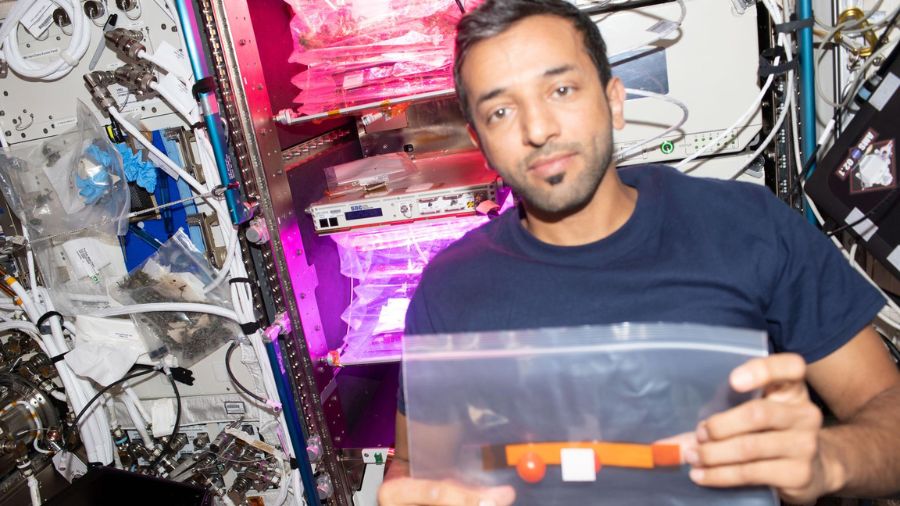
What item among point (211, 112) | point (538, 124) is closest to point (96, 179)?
point (211, 112)

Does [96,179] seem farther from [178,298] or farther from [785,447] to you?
[785,447]

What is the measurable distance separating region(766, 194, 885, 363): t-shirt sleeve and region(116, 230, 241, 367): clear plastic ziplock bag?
173 centimetres

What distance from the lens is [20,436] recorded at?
2311 millimetres

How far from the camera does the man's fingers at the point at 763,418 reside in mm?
819

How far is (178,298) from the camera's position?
2.16 m

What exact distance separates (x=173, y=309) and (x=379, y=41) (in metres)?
1.20

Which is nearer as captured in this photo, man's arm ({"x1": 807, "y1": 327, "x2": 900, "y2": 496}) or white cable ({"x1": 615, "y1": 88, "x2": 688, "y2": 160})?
man's arm ({"x1": 807, "y1": 327, "x2": 900, "y2": 496})

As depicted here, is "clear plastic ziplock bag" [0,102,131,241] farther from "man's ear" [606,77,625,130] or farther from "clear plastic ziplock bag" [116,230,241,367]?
"man's ear" [606,77,625,130]

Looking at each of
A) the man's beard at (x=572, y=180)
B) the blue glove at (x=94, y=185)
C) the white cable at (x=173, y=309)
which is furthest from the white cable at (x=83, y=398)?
the man's beard at (x=572, y=180)

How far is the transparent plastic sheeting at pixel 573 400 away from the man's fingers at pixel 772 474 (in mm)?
83

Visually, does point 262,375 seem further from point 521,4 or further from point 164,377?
point 521,4

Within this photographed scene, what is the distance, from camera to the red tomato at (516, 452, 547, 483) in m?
0.97

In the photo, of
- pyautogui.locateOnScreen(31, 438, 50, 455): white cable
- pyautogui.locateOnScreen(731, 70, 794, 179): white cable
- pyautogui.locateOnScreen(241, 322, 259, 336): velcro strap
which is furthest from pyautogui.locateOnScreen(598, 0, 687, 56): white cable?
pyautogui.locateOnScreen(31, 438, 50, 455): white cable

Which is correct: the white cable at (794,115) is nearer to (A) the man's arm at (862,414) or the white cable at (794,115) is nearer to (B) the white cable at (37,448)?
(A) the man's arm at (862,414)
